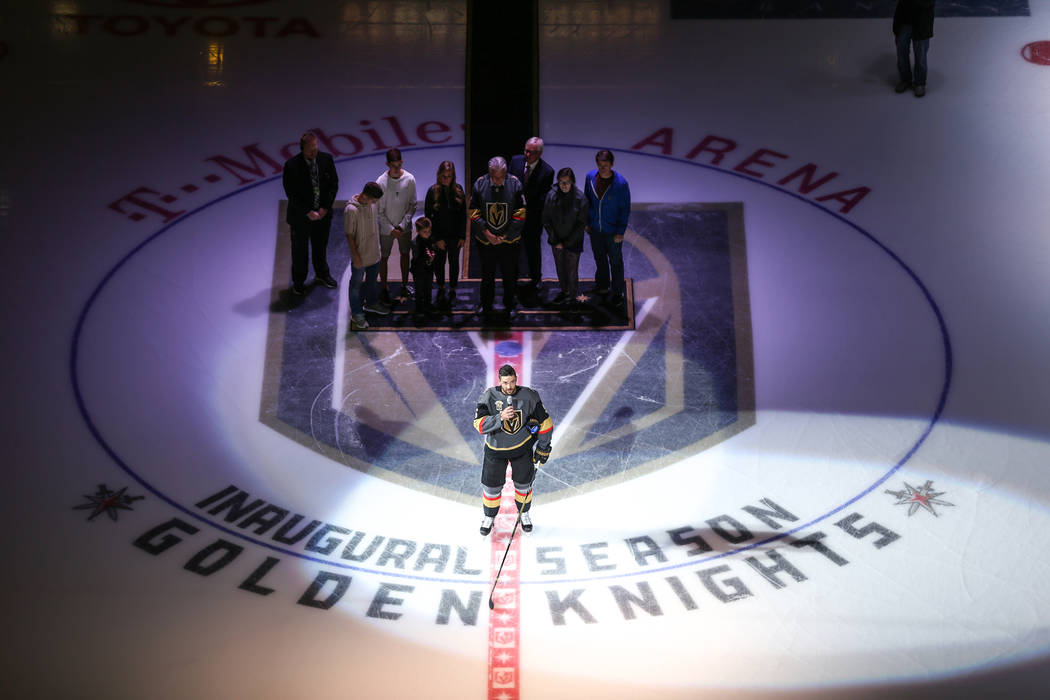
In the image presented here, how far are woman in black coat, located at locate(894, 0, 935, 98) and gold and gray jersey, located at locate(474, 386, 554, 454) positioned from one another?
6966mm

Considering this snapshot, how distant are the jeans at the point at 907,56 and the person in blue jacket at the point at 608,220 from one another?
13.6 ft

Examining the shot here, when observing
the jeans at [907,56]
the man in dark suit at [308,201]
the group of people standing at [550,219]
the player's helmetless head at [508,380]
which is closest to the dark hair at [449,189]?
the group of people standing at [550,219]

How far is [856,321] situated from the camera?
10797mm

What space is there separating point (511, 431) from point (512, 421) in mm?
81

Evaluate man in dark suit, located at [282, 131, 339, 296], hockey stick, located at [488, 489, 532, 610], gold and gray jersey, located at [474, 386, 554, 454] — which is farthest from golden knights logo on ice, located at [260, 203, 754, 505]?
gold and gray jersey, located at [474, 386, 554, 454]

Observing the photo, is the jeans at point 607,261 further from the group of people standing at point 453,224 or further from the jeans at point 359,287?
the jeans at point 359,287

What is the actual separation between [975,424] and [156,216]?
7.64 meters

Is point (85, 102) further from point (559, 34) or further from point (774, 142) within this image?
point (774, 142)

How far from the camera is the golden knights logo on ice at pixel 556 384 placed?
965 centimetres

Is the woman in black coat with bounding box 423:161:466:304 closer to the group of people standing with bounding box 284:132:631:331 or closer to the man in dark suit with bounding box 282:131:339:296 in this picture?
the group of people standing with bounding box 284:132:631:331

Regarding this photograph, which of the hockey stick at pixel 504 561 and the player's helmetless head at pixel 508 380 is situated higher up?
the player's helmetless head at pixel 508 380

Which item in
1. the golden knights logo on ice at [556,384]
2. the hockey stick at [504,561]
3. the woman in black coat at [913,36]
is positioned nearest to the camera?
the hockey stick at [504,561]

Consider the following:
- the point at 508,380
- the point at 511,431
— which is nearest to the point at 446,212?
the point at 508,380

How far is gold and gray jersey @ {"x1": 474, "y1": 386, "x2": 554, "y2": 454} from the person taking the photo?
839cm
